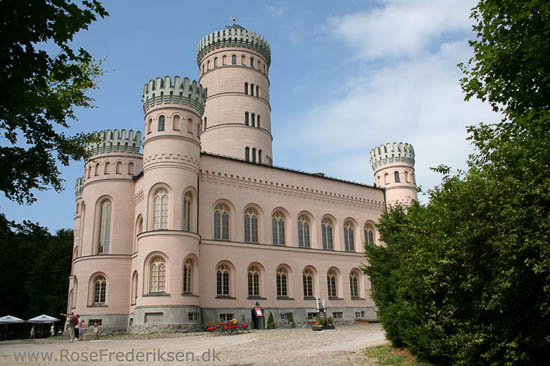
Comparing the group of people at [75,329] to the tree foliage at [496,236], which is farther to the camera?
the group of people at [75,329]

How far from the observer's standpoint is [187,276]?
94.8 feet

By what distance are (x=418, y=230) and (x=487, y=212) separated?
2.70 metres

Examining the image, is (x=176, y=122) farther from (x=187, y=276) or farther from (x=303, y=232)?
(x=303, y=232)

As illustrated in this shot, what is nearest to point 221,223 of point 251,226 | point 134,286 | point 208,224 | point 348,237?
point 208,224

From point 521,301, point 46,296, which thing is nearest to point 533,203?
point 521,301

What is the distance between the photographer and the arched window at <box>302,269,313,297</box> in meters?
35.0

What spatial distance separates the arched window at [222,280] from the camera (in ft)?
101

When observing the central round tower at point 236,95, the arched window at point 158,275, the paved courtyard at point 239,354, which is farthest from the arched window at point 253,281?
→ the paved courtyard at point 239,354

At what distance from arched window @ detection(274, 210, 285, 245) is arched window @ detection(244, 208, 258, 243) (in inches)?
61.5

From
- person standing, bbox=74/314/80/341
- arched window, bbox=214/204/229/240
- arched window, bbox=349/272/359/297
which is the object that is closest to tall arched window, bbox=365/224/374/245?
arched window, bbox=349/272/359/297

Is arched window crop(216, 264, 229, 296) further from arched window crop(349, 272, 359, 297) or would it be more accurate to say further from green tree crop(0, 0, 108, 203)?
green tree crop(0, 0, 108, 203)

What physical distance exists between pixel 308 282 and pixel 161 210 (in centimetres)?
1263

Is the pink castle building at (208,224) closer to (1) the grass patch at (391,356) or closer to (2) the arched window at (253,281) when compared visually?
(2) the arched window at (253,281)

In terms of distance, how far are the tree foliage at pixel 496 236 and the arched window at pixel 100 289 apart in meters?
24.1
